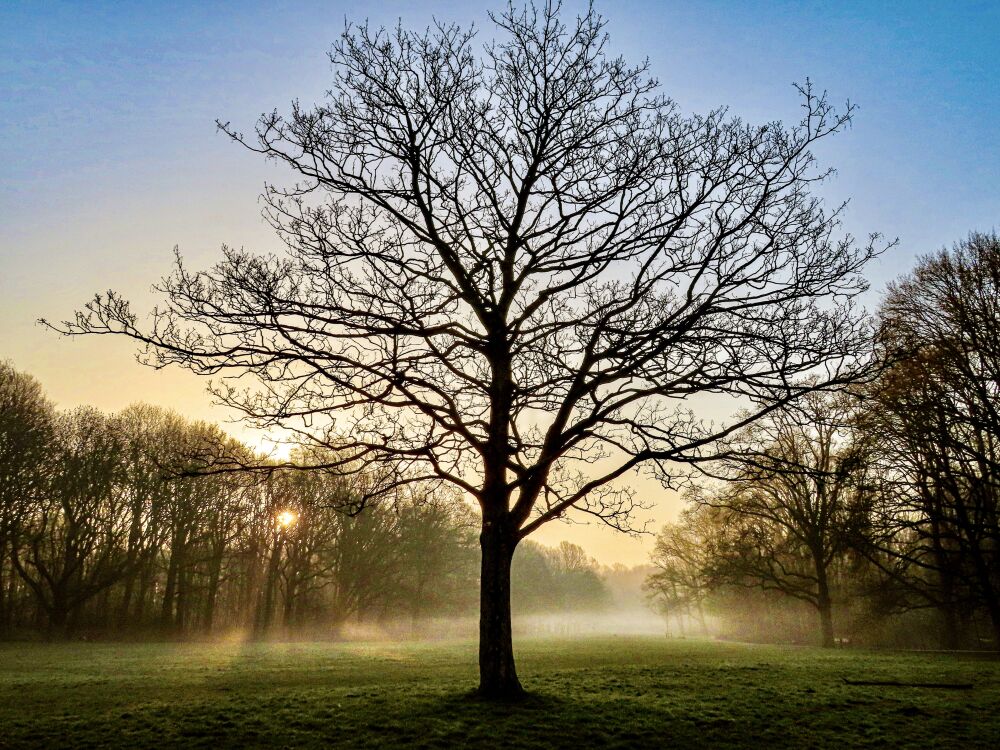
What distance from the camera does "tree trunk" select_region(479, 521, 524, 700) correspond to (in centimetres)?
1011

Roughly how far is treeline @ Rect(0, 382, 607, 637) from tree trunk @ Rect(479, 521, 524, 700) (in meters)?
14.8

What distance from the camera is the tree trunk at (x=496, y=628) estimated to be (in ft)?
33.2

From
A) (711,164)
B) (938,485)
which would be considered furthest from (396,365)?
(938,485)

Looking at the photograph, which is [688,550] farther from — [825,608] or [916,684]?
[916,684]

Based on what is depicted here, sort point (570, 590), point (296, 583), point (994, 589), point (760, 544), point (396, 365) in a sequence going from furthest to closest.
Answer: point (570, 590) < point (296, 583) < point (760, 544) < point (994, 589) < point (396, 365)

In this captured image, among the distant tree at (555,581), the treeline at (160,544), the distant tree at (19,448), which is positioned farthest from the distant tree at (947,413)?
the distant tree at (555,581)

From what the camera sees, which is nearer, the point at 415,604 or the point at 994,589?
the point at 994,589

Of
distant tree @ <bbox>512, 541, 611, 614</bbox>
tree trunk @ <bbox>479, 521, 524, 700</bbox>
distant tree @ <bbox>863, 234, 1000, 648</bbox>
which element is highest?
distant tree @ <bbox>863, 234, 1000, 648</bbox>

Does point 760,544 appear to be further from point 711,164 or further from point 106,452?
point 106,452

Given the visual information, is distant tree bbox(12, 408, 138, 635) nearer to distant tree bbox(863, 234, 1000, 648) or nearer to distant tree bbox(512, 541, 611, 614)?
distant tree bbox(863, 234, 1000, 648)

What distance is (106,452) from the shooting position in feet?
117

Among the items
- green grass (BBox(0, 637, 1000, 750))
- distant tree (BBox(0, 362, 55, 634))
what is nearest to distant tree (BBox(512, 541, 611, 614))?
distant tree (BBox(0, 362, 55, 634))

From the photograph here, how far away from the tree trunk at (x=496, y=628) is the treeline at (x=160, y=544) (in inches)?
583

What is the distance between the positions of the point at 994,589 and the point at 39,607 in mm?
47067
